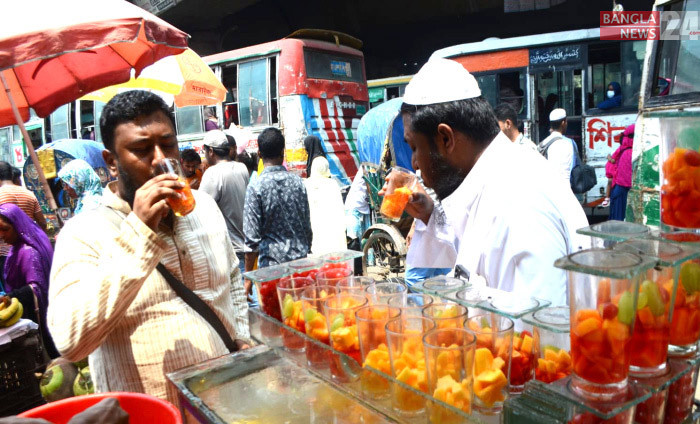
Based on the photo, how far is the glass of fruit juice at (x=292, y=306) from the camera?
1773mm

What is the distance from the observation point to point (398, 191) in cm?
263

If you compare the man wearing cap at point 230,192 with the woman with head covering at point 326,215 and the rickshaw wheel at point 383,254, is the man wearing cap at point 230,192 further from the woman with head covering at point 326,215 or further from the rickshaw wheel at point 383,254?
the rickshaw wheel at point 383,254

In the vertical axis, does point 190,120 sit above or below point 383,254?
above

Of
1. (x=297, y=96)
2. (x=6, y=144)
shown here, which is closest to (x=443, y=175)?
(x=297, y=96)

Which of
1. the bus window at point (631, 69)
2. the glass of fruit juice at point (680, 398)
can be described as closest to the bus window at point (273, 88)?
the bus window at point (631, 69)

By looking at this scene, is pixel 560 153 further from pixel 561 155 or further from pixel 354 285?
pixel 354 285

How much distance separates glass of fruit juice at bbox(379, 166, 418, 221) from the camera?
104 inches

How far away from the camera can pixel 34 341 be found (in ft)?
12.2

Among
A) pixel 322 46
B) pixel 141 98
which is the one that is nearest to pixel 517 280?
pixel 141 98

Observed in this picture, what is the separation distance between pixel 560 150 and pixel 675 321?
269 inches

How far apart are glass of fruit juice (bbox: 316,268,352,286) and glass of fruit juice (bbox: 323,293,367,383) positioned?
221 millimetres

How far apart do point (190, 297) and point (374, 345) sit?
3.03ft

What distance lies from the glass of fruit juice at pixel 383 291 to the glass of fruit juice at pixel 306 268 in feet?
1.12

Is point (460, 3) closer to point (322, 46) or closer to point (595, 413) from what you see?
point (322, 46)
